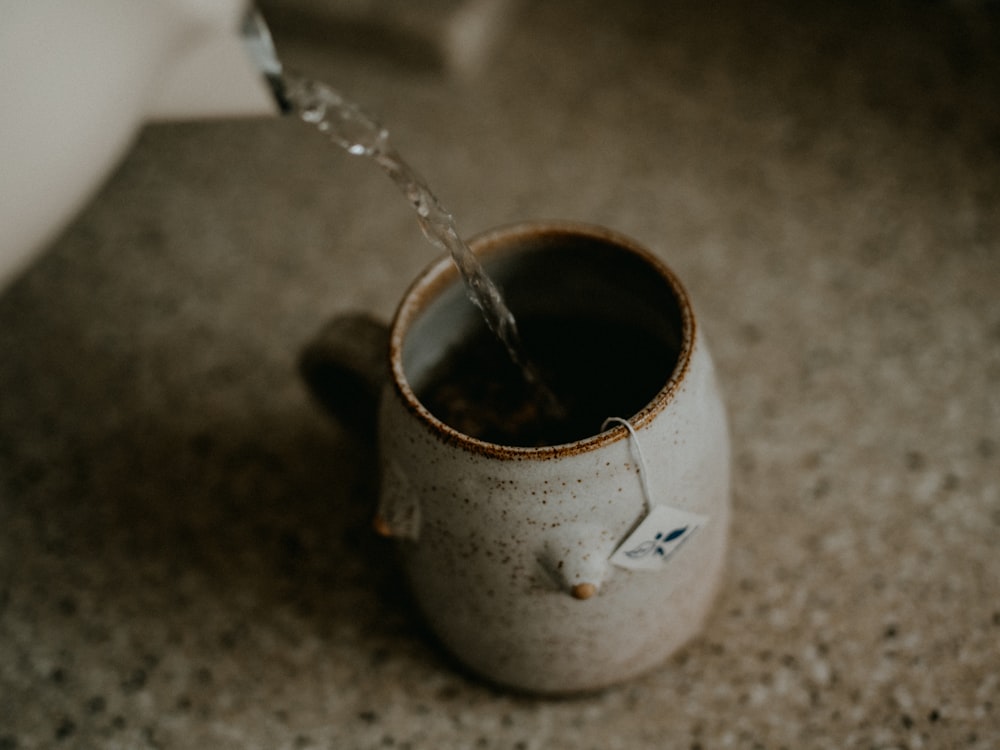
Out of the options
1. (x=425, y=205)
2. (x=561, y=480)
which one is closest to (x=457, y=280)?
(x=425, y=205)

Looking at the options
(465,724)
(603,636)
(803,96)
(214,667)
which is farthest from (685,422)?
(803,96)

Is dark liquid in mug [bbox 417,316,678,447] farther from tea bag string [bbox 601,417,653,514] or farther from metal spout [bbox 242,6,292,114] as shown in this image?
metal spout [bbox 242,6,292,114]

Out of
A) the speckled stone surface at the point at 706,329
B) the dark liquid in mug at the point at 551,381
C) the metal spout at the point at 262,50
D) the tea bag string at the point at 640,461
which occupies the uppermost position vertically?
the metal spout at the point at 262,50

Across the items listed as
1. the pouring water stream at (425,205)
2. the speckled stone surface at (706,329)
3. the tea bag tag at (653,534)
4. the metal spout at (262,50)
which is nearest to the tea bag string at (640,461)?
the tea bag tag at (653,534)

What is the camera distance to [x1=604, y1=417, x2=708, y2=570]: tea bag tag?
46cm

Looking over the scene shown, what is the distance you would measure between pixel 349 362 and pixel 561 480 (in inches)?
7.7

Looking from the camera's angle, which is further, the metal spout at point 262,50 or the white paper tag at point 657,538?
the metal spout at point 262,50

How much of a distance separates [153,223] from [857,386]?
744 millimetres

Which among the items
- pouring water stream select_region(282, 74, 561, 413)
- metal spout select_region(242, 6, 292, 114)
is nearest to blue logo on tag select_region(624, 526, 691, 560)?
pouring water stream select_region(282, 74, 561, 413)

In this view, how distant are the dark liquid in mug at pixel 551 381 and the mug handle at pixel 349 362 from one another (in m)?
0.04

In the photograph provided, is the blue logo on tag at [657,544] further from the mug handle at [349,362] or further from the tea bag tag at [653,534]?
the mug handle at [349,362]

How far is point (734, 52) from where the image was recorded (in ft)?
3.46

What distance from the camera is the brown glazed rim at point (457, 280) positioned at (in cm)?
44

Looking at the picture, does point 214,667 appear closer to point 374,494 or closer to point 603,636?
point 374,494
